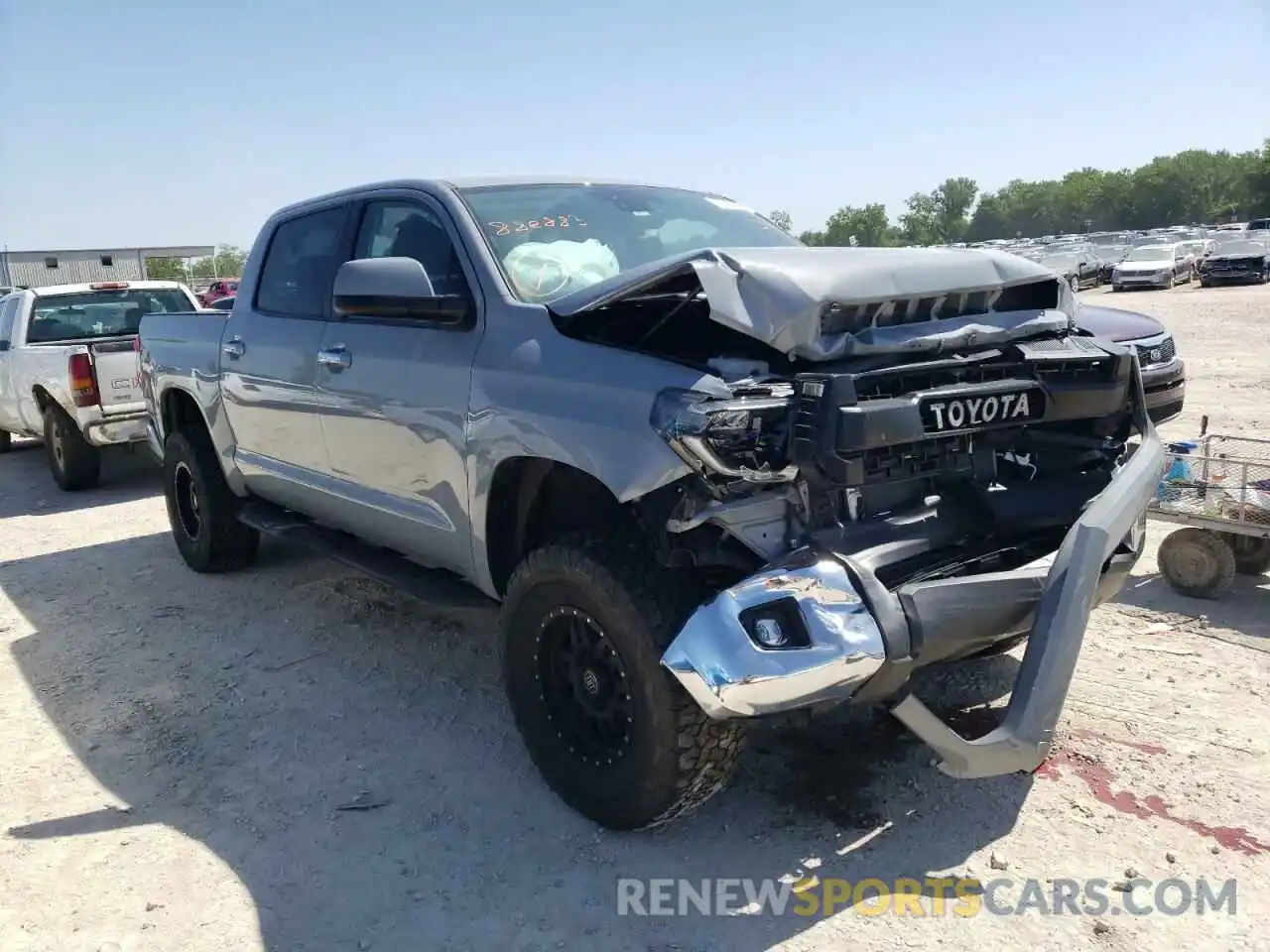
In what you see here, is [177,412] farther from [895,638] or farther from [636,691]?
[895,638]

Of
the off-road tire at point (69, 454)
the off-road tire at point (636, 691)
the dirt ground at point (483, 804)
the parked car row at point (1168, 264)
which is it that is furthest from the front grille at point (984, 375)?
the parked car row at point (1168, 264)

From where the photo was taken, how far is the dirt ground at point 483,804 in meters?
2.79

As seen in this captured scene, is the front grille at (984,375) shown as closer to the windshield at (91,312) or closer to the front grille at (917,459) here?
the front grille at (917,459)

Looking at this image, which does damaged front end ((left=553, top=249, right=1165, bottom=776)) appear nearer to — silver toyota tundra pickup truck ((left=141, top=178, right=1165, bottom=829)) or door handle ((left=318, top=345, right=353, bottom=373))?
silver toyota tundra pickup truck ((left=141, top=178, right=1165, bottom=829))

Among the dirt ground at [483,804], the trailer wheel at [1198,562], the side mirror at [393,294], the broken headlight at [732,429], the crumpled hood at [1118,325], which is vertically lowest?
the dirt ground at [483,804]

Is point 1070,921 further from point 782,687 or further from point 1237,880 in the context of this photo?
point 782,687

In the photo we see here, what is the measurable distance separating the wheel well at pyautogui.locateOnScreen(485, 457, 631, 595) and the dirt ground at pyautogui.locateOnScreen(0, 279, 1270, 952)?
77cm

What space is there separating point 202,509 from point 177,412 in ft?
2.41

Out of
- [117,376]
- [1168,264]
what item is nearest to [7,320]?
[117,376]

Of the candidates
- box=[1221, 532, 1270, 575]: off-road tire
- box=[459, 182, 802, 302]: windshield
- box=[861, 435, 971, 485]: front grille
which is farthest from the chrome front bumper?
box=[1221, 532, 1270, 575]: off-road tire

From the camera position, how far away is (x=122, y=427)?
877 cm

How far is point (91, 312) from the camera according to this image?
970 centimetres

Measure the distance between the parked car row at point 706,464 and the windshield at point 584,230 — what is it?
0.05 ft

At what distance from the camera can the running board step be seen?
12.5 feet
